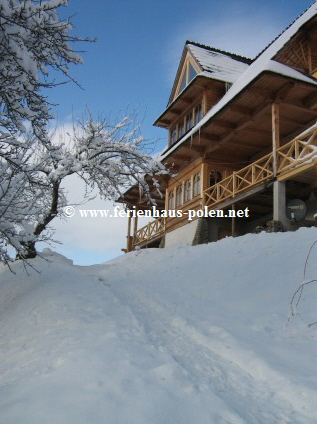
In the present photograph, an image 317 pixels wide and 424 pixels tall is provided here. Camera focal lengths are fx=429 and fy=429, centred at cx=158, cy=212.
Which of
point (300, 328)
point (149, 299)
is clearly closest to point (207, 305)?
point (149, 299)

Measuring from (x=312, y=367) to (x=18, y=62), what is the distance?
542cm

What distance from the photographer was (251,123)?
16.0 m

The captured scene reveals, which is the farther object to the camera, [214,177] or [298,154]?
[214,177]

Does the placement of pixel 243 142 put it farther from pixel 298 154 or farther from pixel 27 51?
pixel 27 51

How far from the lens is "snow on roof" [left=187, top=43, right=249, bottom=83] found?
2016cm

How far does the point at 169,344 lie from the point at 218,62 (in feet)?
60.9

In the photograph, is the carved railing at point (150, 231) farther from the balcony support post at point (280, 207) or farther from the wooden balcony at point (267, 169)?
the balcony support post at point (280, 207)

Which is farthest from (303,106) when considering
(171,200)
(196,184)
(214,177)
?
(171,200)

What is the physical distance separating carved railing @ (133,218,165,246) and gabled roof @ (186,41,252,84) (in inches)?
302

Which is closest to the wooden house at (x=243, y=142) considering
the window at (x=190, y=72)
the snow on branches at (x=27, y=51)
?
the window at (x=190, y=72)

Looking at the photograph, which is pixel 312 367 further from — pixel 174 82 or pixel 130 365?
pixel 174 82

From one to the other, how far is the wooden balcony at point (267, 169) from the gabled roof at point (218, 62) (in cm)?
541

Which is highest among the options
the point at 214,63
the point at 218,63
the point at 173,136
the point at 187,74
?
the point at 218,63

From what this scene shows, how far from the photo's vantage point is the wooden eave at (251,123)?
13.9 m
